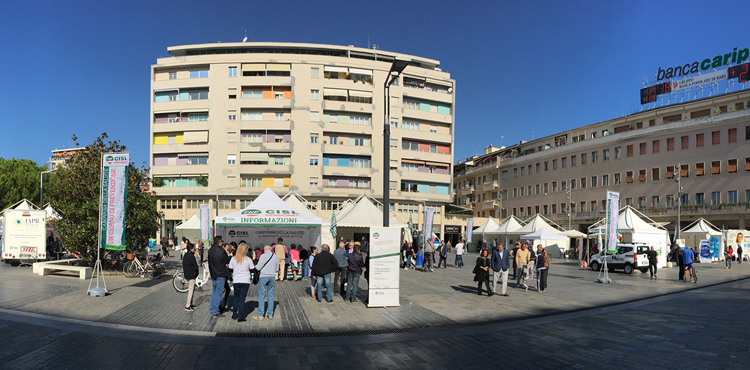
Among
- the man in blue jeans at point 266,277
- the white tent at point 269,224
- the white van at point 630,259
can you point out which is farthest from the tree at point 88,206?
the white van at point 630,259

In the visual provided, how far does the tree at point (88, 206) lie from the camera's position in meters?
17.9

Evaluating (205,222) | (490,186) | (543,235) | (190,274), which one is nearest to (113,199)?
(190,274)

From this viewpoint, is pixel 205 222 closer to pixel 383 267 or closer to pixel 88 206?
pixel 88 206

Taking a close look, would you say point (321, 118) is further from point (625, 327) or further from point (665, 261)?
point (625, 327)

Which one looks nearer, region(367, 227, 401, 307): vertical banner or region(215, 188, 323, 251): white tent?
region(367, 227, 401, 307): vertical banner

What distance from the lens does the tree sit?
58.8 ft

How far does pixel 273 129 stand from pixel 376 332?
1884 inches

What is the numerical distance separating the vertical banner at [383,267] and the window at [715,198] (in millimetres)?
47611

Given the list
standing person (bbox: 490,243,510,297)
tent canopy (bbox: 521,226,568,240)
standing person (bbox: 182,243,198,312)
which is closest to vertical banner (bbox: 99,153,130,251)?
standing person (bbox: 182,243,198,312)

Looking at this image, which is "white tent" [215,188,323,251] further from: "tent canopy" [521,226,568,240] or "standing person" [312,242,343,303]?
"tent canopy" [521,226,568,240]

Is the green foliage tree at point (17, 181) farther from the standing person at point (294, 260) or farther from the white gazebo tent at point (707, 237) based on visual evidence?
the white gazebo tent at point (707, 237)

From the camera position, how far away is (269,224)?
1925cm

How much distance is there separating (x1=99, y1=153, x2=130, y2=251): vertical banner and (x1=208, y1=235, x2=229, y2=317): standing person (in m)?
5.56

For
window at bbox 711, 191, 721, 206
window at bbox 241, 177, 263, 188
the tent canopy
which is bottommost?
the tent canopy
